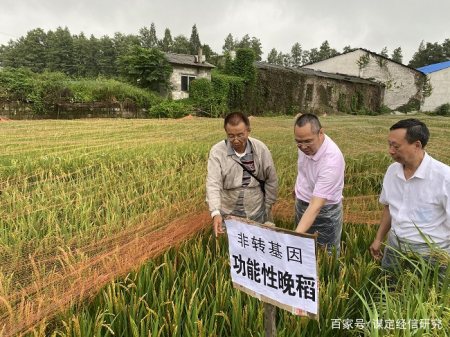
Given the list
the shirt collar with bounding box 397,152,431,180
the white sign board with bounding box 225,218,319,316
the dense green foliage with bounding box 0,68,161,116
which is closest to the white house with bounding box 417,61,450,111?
the dense green foliage with bounding box 0,68,161,116

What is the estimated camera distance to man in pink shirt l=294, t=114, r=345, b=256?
6.20 ft

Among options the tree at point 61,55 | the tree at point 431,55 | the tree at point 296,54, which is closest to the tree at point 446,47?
the tree at point 431,55

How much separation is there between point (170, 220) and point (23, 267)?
38.5 inches

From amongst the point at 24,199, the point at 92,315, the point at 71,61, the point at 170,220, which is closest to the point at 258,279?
the point at 92,315

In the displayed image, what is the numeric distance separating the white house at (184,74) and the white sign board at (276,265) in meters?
16.3

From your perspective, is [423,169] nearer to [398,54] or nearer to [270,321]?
[270,321]

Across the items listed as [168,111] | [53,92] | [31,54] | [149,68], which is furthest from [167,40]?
[53,92]

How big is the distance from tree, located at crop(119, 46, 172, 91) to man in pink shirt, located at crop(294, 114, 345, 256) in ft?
48.2

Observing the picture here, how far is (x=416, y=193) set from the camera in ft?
5.62

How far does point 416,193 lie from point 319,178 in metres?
Result: 0.49

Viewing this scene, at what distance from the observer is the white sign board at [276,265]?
1.07m

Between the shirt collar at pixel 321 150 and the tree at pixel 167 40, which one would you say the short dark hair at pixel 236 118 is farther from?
the tree at pixel 167 40

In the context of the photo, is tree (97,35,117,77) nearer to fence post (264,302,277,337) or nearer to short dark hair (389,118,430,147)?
short dark hair (389,118,430,147)

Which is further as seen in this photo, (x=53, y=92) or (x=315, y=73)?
(x=315, y=73)
